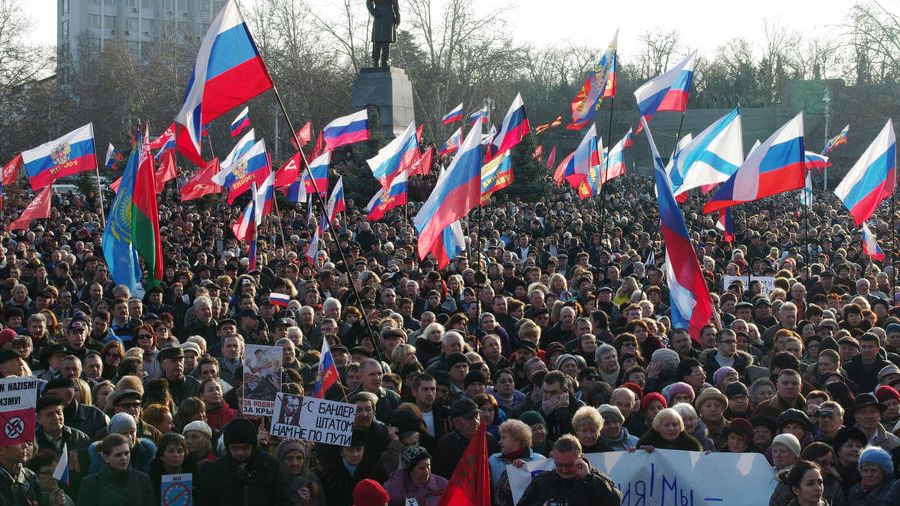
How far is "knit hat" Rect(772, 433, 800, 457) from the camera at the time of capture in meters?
6.67

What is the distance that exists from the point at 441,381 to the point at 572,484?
8.19ft

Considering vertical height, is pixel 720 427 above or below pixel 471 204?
below

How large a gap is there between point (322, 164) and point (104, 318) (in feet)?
28.9

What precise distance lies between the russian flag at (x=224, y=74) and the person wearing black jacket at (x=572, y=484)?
4.00m

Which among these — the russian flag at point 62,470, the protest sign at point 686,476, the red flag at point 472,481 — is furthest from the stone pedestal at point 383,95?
the red flag at point 472,481

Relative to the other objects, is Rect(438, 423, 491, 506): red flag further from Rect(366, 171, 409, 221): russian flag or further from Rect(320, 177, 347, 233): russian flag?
Rect(320, 177, 347, 233): russian flag

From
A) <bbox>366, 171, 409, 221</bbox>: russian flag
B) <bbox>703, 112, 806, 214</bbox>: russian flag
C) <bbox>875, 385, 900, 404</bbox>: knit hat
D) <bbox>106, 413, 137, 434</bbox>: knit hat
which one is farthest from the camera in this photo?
<bbox>366, 171, 409, 221</bbox>: russian flag

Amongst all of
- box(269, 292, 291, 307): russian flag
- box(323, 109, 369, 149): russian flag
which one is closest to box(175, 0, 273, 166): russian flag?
box(269, 292, 291, 307): russian flag

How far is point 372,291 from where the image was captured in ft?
44.6

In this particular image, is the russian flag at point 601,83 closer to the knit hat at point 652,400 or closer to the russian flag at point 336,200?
the russian flag at point 336,200

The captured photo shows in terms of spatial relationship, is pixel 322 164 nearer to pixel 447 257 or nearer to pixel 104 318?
pixel 447 257

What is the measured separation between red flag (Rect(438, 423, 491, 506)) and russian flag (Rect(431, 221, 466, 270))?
Result: 22.9 ft

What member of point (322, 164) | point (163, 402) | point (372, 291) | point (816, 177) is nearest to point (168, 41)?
point (816, 177)

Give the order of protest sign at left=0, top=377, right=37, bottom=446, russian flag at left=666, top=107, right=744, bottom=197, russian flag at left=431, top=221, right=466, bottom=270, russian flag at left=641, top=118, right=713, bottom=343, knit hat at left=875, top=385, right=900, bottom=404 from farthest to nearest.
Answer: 1. russian flag at left=666, top=107, right=744, bottom=197
2. russian flag at left=431, top=221, right=466, bottom=270
3. russian flag at left=641, top=118, right=713, bottom=343
4. knit hat at left=875, top=385, right=900, bottom=404
5. protest sign at left=0, top=377, right=37, bottom=446
